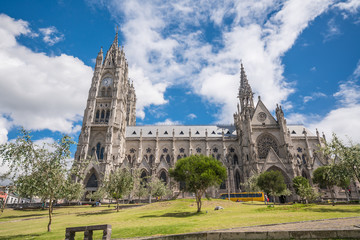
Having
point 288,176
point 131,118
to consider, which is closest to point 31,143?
point 288,176

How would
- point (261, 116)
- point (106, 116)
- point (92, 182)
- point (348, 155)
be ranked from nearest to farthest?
1. point (348, 155)
2. point (92, 182)
3. point (261, 116)
4. point (106, 116)

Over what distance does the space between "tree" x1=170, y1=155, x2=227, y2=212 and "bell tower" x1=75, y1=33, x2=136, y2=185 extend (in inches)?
956

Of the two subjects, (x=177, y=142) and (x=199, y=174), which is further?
(x=177, y=142)

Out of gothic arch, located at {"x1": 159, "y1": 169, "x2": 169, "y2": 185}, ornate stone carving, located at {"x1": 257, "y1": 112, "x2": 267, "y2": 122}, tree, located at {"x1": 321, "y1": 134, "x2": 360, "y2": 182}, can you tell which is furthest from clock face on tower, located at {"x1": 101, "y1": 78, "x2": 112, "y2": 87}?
tree, located at {"x1": 321, "y1": 134, "x2": 360, "y2": 182}

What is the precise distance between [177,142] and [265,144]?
22507mm

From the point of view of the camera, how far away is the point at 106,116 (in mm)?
54375

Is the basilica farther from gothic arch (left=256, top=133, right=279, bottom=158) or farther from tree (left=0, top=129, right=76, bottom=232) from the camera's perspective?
tree (left=0, top=129, right=76, bottom=232)

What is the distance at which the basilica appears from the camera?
46.9 metres

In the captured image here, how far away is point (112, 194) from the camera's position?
97.6ft

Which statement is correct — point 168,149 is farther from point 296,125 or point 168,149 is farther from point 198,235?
point 198,235

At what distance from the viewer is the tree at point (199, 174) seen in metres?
24.8

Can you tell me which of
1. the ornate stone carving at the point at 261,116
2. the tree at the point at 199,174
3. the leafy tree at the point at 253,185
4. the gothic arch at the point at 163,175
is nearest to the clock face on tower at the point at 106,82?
the gothic arch at the point at 163,175

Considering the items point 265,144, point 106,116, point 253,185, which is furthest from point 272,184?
point 106,116

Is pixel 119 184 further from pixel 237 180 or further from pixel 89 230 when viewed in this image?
pixel 237 180
